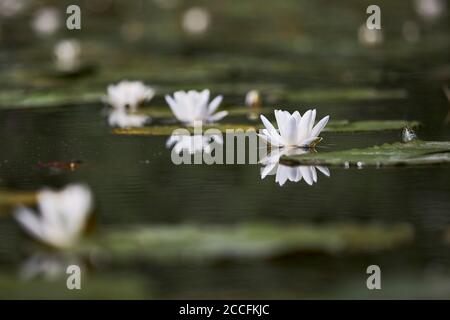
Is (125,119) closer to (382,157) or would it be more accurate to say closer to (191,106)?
(191,106)

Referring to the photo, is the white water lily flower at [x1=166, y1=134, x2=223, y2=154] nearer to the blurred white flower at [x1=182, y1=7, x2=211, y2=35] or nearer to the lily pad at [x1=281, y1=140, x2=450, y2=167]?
the lily pad at [x1=281, y1=140, x2=450, y2=167]

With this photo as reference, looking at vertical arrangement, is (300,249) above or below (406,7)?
below

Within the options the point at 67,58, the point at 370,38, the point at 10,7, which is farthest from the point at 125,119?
the point at 10,7

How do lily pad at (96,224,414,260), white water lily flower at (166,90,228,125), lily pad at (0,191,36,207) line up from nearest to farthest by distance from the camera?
lily pad at (96,224,414,260) → lily pad at (0,191,36,207) → white water lily flower at (166,90,228,125)

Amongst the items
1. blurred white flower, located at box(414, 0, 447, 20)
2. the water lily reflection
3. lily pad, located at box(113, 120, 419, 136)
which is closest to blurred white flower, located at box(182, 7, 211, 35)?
blurred white flower, located at box(414, 0, 447, 20)

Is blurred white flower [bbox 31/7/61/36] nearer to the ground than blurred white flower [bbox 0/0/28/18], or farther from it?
nearer to the ground

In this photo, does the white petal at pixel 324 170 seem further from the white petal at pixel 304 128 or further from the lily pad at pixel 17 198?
the lily pad at pixel 17 198

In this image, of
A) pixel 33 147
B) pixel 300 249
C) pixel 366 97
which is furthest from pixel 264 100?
pixel 300 249

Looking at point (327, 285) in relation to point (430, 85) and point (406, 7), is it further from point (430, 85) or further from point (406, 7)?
point (406, 7)
